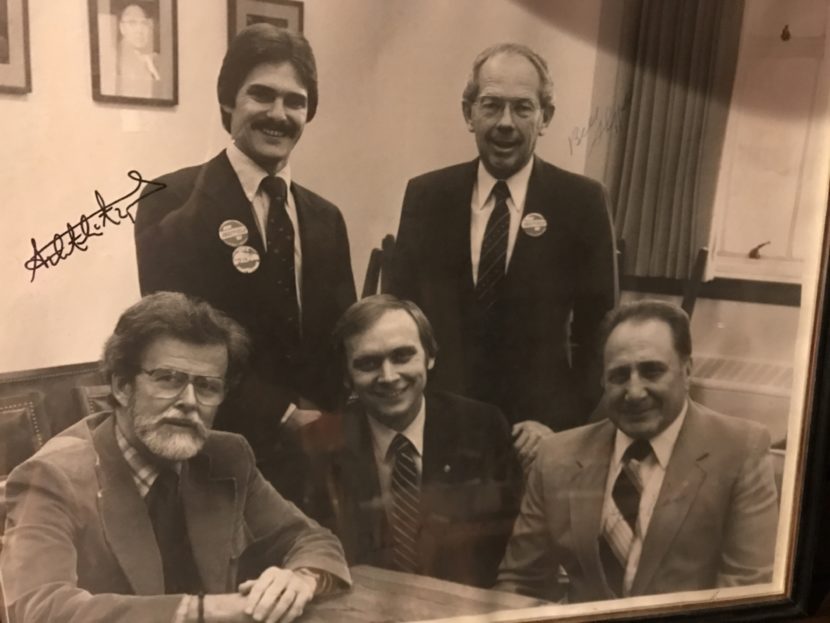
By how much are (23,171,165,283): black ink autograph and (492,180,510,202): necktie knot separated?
0.96 feet

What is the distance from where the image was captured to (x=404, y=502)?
70 centimetres

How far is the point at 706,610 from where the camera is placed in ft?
2.56

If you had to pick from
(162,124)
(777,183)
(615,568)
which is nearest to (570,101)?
(777,183)

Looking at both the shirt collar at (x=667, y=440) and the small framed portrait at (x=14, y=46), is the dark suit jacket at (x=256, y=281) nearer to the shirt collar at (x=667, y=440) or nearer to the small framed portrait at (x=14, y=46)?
the small framed portrait at (x=14, y=46)

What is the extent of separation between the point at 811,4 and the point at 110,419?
72 centimetres

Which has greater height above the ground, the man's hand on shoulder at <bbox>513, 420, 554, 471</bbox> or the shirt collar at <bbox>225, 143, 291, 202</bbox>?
the shirt collar at <bbox>225, 143, 291, 202</bbox>

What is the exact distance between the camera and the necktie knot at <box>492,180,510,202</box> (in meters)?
0.68

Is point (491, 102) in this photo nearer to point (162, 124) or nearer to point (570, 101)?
point (570, 101)

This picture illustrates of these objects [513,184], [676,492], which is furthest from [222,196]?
[676,492]

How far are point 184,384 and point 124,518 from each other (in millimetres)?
123

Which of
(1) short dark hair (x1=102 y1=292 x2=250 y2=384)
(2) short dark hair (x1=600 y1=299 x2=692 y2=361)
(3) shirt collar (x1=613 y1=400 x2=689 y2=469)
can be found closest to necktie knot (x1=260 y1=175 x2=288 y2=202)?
(1) short dark hair (x1=102 y1=292 x2=250 y2=384)

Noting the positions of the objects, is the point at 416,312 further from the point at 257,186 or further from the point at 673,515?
the point at 673,515

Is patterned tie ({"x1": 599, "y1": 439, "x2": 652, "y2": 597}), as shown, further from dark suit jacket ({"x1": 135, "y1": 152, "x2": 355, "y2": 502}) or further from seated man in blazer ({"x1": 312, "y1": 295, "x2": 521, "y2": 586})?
dark suit jacket ({"x1": 135, "y1": 152, "x2": 355, "y2": 502})
